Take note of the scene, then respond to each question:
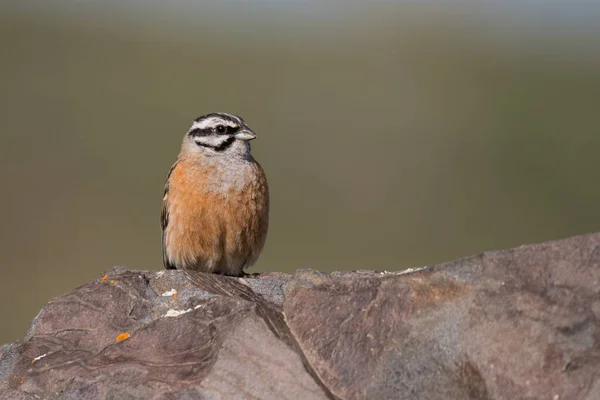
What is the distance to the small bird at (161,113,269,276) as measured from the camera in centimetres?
1177

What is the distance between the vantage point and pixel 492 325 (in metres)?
7.66

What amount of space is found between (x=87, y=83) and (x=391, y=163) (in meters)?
11.0

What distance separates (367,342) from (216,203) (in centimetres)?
420

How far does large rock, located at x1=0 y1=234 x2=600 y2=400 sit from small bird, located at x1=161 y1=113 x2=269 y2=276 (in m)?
2.90

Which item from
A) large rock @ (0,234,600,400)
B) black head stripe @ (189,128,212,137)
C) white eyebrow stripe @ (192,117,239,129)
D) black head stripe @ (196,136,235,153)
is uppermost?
white eyebrow stripe @ (192,117,239,129)

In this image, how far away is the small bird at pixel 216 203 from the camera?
464 inches

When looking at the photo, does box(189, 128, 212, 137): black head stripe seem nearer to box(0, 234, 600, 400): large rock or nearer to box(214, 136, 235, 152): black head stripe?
box(214, 136, 235, 152): black head stripe

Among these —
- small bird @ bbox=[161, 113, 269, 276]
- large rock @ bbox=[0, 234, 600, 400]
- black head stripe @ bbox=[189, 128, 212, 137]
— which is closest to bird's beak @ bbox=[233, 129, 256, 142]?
small bird @ bbox=[161, 113, 269, 276]

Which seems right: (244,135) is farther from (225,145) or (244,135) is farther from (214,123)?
(214,123)

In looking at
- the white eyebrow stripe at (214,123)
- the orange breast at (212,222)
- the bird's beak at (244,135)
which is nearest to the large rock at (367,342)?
the orange breast at (212,222)

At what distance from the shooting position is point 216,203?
11.8 m

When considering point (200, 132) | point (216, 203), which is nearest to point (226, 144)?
point (200, 132)

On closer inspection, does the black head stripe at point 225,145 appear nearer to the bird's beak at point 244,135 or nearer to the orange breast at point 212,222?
the bird's beak at point 244,135

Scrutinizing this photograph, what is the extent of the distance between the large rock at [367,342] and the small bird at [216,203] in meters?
2.90
